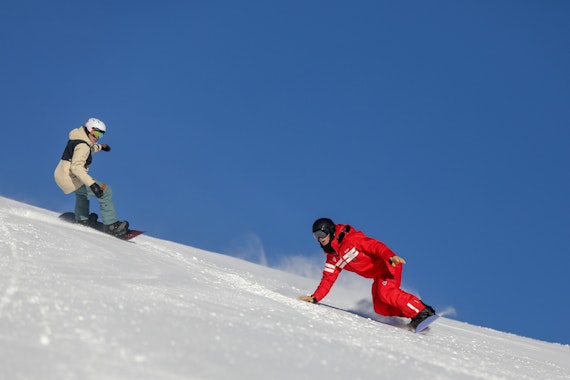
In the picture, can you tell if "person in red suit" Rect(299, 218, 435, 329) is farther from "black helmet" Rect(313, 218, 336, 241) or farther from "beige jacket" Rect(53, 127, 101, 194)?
"beige jacket" Rect(53, 127, 101, 194)

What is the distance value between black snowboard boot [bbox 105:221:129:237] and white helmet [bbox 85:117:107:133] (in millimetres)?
1526

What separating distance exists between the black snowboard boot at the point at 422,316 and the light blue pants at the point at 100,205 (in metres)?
4.83

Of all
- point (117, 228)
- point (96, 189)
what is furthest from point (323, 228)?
point (96, 189)

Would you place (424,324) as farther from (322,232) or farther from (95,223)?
(95,223)

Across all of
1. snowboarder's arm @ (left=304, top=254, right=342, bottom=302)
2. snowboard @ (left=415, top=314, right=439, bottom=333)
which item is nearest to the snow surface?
snowboard @ (left=415, top=314, right=439, bottom=333)

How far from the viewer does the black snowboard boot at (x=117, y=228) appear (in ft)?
29.3

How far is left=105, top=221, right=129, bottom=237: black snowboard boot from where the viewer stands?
892 centimetres

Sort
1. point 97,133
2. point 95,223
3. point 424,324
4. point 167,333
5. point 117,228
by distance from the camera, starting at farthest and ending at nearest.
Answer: point 95,223
point 97,133
point 117,228
point 424,324
point 167,333

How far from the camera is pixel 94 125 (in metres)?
9.22

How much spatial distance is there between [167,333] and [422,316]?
13.6 feet

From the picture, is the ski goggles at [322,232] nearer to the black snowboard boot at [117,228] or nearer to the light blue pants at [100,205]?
the black snowboard boot at [117,228]

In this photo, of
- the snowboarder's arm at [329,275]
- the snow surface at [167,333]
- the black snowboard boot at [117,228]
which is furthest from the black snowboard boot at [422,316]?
the black snowboard boot at [117,228]

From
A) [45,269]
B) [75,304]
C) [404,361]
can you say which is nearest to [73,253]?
[45,269]

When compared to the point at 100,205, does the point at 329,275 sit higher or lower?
lower
